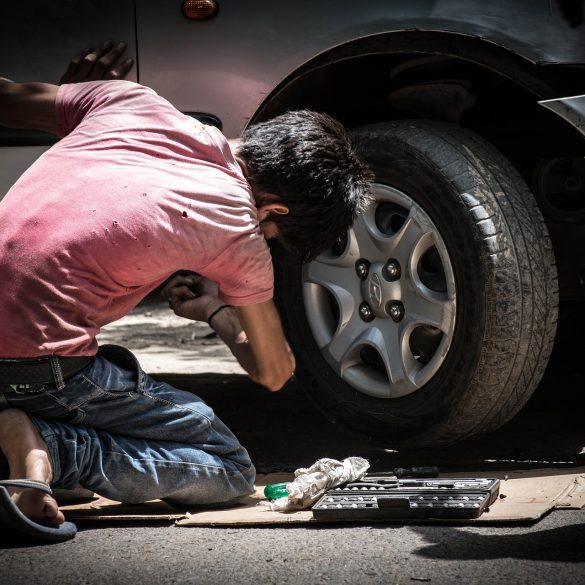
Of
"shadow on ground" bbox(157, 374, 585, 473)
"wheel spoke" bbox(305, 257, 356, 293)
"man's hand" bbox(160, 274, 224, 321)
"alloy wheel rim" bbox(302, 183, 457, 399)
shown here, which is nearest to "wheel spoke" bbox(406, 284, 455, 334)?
"alloy wheel rim" bbox(302, 183, 457, 399)

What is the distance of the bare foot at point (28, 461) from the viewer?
8.50 ft

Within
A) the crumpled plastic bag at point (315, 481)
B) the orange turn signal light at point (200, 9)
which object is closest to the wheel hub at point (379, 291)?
the crumpled plastic bag at point (315, 481)

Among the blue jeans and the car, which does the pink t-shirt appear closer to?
the blue jeans

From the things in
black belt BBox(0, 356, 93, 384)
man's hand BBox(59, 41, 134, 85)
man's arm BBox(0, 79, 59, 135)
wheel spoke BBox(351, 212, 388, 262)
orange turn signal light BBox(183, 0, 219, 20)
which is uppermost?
orange turn signal light BBox(183, 0, 219, 20)

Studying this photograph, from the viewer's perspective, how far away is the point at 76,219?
8.53 ft

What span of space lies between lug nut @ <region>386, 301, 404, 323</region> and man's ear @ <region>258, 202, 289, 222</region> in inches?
29.2

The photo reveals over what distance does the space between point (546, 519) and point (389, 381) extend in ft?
2.97

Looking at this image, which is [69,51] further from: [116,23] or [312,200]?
[312,200]

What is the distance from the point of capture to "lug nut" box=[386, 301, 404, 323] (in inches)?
137

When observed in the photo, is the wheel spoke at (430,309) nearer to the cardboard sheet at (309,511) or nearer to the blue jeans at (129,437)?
the cardboard sheet at (309,511)

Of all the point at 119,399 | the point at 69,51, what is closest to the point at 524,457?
the point at 119,399

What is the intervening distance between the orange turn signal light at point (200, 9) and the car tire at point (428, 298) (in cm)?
59

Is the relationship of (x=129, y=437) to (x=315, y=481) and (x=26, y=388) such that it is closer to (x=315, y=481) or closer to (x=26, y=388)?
(x=26, y=388)

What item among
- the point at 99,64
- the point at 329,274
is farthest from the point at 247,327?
the point at 99,64
